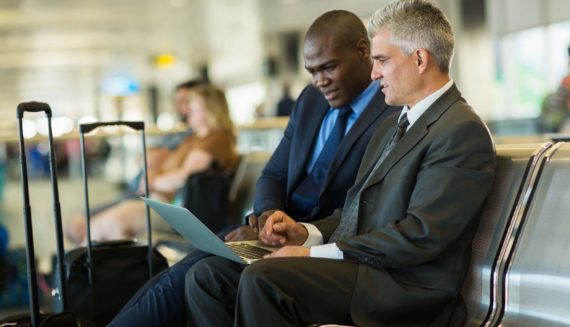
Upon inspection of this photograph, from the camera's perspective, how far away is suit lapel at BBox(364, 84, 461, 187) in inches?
101

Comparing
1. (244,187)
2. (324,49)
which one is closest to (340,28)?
(324,49)

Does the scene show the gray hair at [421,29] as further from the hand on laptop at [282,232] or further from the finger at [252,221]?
the finger at [252,221]

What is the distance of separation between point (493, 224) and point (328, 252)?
0.55m

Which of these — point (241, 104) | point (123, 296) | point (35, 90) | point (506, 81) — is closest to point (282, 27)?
point (506, 81)

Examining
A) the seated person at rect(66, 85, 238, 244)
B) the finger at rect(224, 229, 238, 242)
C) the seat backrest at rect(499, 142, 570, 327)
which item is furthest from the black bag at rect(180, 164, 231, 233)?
the seat backrest at rect(499, 142, 570, 327)

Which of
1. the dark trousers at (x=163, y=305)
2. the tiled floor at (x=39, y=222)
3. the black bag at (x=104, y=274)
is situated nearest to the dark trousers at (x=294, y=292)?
the dark trousers at (x=163, y=305)

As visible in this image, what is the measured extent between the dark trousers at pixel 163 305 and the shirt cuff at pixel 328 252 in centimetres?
65

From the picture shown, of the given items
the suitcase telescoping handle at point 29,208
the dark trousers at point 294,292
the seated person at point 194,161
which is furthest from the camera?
the seated person at point 194,161

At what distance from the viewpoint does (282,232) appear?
2980mm

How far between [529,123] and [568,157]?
12192 mm

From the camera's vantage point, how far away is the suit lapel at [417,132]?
2572 mm

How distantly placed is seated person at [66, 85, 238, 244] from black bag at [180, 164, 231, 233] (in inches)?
8.9

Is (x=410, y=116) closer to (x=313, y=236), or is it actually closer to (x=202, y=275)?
(x=313, y=236)

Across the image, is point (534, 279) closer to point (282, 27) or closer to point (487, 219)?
point (487, 219)
